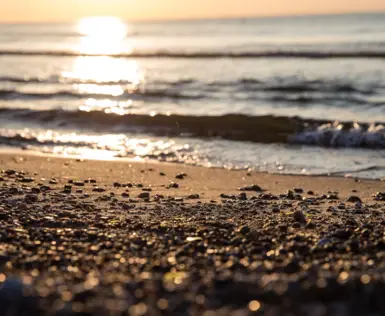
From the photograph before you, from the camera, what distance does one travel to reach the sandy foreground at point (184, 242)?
3266 millimetres

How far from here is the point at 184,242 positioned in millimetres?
5258

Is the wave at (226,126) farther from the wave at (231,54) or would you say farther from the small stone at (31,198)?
the wave at (231,54)

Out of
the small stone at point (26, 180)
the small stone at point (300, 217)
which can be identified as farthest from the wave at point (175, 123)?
the small stone at point (300, 217)

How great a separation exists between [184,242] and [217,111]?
448 inches

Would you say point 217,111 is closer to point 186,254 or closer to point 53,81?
point 53,81

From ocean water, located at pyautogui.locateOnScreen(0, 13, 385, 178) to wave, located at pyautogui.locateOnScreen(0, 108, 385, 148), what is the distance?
0.07ft

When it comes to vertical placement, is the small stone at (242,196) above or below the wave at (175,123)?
below

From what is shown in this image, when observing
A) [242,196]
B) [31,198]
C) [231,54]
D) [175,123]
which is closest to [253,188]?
[242,196]

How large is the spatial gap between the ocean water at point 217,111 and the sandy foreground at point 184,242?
156cm

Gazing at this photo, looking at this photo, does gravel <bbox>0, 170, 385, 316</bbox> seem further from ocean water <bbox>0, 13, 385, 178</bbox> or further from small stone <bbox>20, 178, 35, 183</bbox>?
ocean water <bbox>0, 13, 385, 178</bbox>

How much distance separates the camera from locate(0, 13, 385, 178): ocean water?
1175 cm

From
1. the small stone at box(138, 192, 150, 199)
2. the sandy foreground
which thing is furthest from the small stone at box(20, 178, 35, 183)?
the small stone at box(138, 192, 150, 199)

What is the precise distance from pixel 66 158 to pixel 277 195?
4333mm

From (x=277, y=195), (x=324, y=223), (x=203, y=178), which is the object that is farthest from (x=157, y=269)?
(x=203, y=178)
